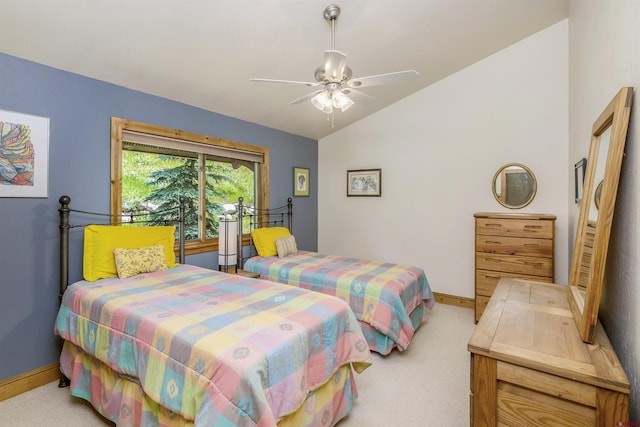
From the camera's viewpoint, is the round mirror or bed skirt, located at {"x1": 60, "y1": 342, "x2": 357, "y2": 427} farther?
the round mirror

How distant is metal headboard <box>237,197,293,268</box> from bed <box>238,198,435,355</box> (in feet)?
0.05

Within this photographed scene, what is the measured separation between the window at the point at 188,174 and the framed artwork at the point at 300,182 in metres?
0.61

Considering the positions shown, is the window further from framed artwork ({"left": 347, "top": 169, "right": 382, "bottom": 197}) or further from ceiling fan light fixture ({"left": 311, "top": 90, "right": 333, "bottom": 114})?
ceiling fan light fixture ({"left": 311, "top": 90, "right": 333, "bottom": 114})

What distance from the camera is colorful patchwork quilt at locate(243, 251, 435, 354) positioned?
108 inches

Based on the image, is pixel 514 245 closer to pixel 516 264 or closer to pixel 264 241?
pixel 516 264

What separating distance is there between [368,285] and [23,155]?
9.59 ft

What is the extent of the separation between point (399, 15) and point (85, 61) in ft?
8.43

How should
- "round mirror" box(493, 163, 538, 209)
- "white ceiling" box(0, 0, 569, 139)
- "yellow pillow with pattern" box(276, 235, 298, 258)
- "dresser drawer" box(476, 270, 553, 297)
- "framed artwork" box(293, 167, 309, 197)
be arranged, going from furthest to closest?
"framed artwork" box(293, 167, 309, 197) < "yellow pillow with pattern" box(276, 235, 298, 258) < "round mirror" box(493, 163, 538, 209) < "dresser drawer" box(476, 270, 553, 297) < "white ceiling" box(0, 0, 569, 139)

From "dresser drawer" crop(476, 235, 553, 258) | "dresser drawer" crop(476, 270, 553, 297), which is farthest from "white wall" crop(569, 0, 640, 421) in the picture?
"dresser drawer" crop(476, 270, 553, 297)

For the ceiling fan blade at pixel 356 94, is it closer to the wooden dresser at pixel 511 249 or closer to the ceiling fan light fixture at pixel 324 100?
the ceiling fan light fixture at pixel 324 100

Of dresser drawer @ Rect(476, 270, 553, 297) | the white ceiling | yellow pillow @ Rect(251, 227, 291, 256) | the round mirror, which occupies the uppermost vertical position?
the white ceiling

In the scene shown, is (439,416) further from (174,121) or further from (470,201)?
(174,121)

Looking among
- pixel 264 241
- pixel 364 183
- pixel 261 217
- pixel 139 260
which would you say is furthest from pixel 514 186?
pixel 139 260

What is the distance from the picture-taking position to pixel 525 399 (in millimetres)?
1172
